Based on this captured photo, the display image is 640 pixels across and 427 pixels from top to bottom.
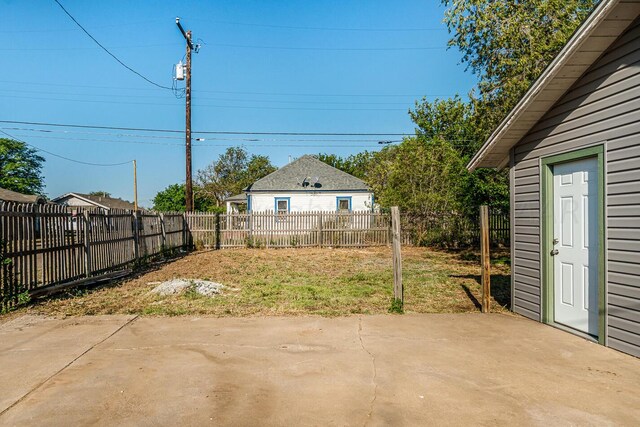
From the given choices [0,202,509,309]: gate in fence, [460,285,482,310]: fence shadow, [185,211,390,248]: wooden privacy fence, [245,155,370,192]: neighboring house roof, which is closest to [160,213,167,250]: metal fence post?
[0,202,509,309]: gate in fence

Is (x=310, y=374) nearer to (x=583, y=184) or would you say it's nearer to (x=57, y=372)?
(x=57, y=372)

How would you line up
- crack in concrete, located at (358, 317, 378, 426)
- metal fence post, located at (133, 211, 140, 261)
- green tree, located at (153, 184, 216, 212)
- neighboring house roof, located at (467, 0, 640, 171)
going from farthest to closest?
green tree, located at (153, 184, 216, 212) < metal fence post, located at (133, 211, 140, 261) < neighboring house roof, located at (467, 0, 640, 171) < crack in concrete, located at (358, 317, 378, 426)

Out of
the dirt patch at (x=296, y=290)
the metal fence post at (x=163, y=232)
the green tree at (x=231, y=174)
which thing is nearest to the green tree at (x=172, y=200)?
the green tree at (x=231, y=174)

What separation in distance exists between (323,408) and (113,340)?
3.21m

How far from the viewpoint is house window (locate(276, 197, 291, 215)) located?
85.0 ft

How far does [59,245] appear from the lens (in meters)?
7.80

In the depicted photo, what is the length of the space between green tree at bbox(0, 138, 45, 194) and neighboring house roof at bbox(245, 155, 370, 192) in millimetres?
42820

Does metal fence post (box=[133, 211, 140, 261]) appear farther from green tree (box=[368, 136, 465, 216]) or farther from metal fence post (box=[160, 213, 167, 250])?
green tree (box=[368, 136, 465, 216])

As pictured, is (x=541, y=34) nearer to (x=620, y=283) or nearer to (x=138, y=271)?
(x=620, y=283)

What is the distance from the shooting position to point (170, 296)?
25.0ft

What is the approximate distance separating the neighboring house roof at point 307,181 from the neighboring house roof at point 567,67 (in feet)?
63.5

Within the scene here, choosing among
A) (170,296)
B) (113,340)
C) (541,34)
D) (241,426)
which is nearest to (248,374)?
(241,426)

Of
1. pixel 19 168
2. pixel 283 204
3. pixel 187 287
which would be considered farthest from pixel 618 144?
pixel 19 168

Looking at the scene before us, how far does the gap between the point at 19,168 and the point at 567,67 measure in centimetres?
6542
